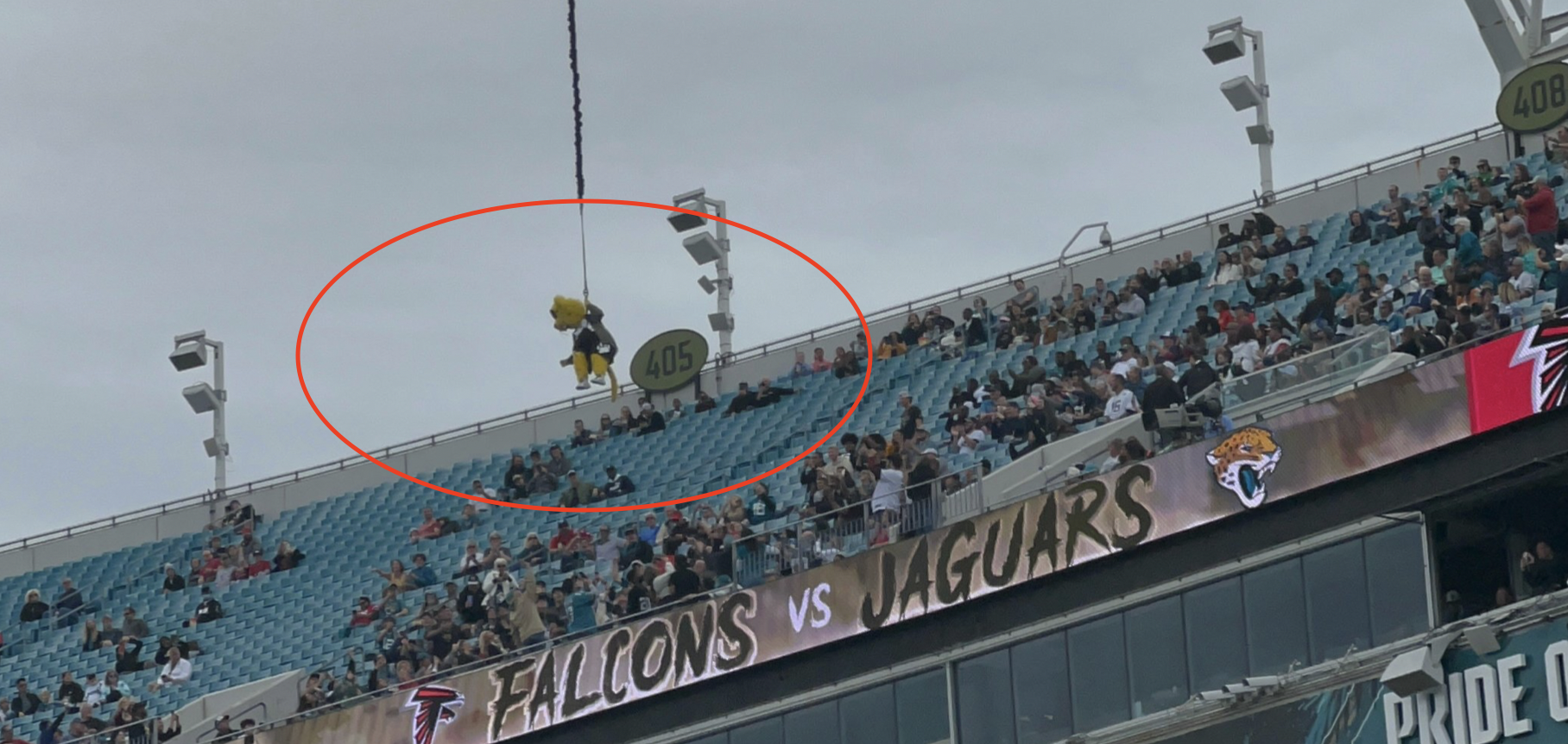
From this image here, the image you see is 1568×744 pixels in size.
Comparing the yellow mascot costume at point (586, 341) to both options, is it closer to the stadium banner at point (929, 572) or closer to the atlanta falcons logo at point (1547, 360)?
the stadium banner at point (929, 572)

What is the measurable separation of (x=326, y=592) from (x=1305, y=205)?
15.0 m

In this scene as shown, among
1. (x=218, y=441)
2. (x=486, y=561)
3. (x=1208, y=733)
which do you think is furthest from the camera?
(x=218, y=441)

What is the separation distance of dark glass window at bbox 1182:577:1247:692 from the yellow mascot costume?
21.9m

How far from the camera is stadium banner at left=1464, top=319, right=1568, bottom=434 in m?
24.5

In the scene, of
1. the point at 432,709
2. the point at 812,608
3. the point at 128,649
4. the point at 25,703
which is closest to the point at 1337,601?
the point at 812,608

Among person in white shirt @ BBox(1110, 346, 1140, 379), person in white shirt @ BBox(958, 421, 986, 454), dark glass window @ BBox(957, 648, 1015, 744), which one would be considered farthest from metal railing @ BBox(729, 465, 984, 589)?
person in white shirt @ BBox(1110, 346, 1140, 379)

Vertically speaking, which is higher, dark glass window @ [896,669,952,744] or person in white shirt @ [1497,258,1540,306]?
person in white shirt @ [1497,258,1540,306]

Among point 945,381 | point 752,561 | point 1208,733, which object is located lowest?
point 1208,733

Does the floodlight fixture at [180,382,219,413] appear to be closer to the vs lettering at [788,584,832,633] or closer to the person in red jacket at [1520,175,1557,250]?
the vs lettering at [788,584,832,633]

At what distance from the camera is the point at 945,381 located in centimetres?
4062

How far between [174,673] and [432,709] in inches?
358

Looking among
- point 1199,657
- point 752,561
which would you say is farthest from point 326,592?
point 1199,657

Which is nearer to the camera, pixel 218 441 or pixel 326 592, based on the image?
pixel 326 592

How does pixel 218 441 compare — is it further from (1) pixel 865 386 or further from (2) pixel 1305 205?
(2) pixel 1305 205
